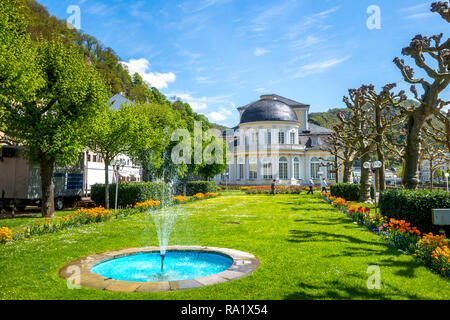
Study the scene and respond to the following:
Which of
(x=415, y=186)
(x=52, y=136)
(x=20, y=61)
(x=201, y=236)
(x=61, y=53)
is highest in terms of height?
(x=61, y=53)

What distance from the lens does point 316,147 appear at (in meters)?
52.4

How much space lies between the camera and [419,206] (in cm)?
998

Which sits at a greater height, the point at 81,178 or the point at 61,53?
the point at 61,53

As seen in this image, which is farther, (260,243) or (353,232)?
(353,232)

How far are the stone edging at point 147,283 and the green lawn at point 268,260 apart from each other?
218 millimetres

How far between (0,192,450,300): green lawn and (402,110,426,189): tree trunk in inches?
128

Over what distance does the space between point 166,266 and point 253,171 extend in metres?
43.4

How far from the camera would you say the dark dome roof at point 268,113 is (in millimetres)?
51344

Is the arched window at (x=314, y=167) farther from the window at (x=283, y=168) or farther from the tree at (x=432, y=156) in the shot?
the tree at (x=432, y=156)

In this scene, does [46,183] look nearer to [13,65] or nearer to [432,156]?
[13,65]

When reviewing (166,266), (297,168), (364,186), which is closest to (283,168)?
(297,168)

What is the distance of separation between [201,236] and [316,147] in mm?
44557
